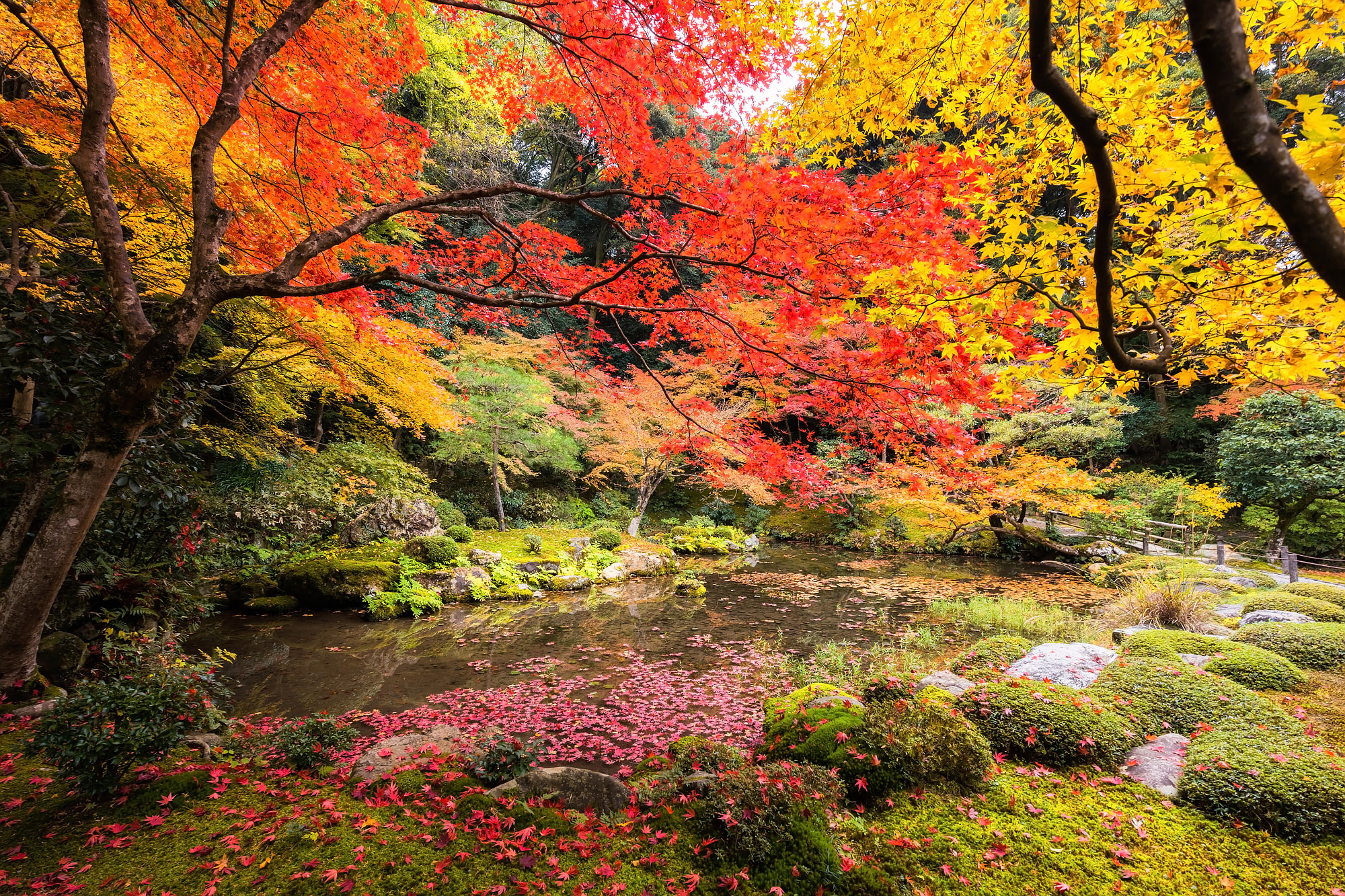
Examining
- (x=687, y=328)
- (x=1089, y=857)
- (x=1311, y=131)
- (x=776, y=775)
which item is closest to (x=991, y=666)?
(x=1089, y=857)

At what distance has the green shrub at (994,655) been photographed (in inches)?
211

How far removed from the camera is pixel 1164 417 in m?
18.2

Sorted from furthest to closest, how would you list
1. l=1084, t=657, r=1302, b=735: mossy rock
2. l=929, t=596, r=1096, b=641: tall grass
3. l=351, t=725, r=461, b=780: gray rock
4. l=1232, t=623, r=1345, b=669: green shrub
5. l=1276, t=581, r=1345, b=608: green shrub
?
l=929, t=596, r=1096, b=641: tall grass
l=1276, t=581, r=1345, b=608: green shrub
l=1232, t=623, r=1345, b=669: green shrub
l=1084, t=657, r=1302, b=735: mossy rock
l=351, t=725, r=461, b=780: gray rock

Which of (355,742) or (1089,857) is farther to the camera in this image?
(355,742)

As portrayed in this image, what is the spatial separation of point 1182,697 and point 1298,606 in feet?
15.9

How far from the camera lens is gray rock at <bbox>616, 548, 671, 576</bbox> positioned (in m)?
12.7

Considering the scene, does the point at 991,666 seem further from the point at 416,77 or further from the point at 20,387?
the point at 416,77

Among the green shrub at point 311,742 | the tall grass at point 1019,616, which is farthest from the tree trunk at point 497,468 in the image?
the tall grass at point 1019,616

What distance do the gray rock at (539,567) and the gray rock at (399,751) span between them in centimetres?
669

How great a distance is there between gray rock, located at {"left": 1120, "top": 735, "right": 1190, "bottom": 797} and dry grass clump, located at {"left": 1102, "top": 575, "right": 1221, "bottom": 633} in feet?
13.6

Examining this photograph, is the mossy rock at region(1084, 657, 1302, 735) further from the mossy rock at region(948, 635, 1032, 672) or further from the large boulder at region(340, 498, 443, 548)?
the large boulder at region(340, 498, 443, 548)

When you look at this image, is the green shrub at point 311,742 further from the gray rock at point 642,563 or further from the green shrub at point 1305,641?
the gray rock at point 642,563

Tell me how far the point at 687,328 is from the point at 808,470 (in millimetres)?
1804

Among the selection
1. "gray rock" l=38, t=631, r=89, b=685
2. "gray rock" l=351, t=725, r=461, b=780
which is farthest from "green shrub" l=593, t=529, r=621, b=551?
"gray rock" l=38, t=631, r=89, b=685
